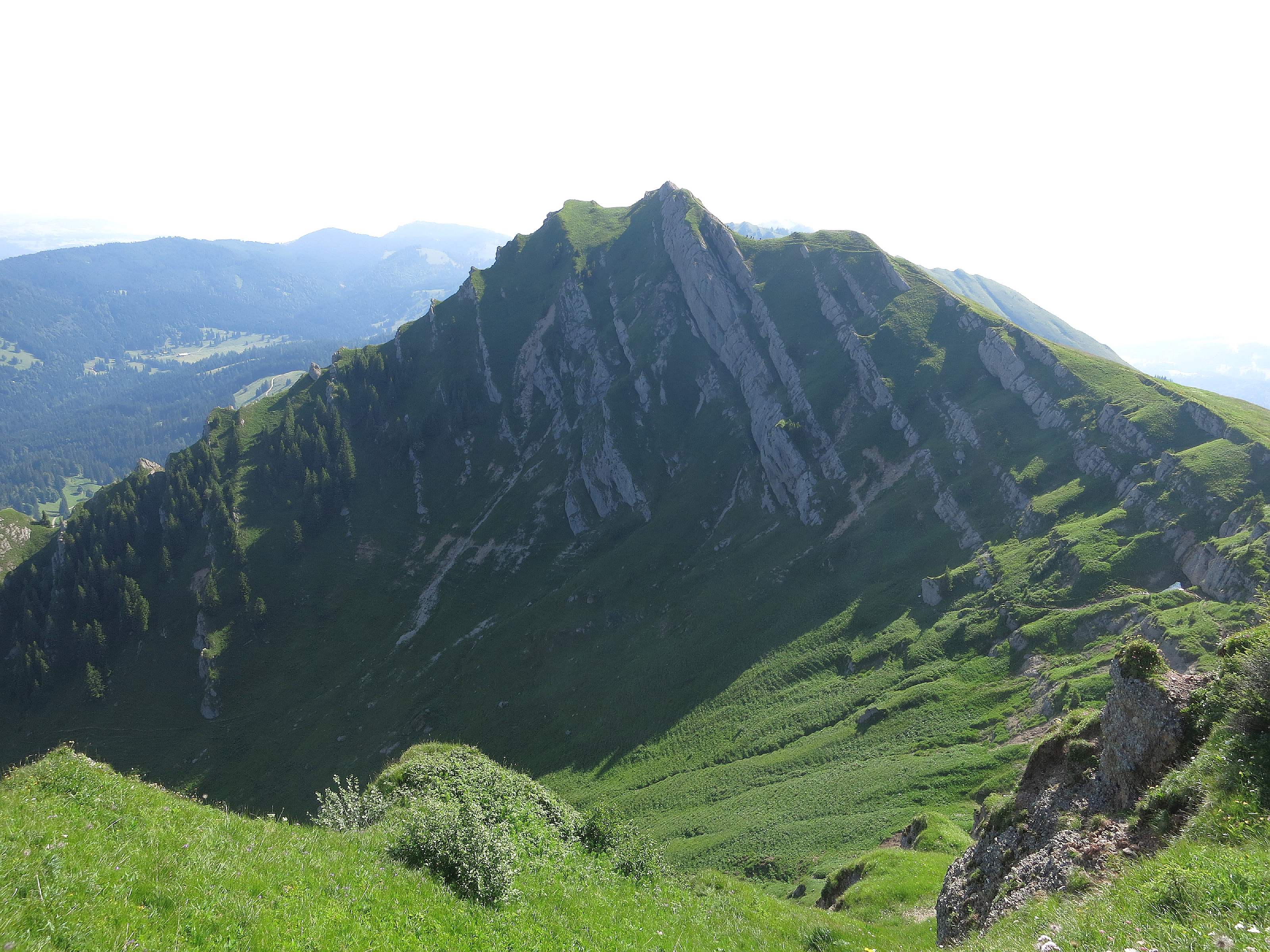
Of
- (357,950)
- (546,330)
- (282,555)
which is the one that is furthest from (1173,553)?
(282,555)

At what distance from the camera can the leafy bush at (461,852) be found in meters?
17.4

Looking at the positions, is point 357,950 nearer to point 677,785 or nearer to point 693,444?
point 677,785

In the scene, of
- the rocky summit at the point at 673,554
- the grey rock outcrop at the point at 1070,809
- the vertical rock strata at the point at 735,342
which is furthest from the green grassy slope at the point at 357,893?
the vertical rock strata at the point at 735,342

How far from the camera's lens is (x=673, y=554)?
114 metres

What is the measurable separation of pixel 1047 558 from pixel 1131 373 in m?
Result: 44.0

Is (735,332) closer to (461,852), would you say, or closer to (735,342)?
(735,342)

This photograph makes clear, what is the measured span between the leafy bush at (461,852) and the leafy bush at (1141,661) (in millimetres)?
24131

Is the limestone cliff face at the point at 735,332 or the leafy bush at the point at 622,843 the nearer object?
the leafy bush at the point at 622,843

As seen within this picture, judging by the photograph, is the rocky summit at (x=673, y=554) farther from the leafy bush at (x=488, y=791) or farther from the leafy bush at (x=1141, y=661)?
the leafy bush at (x=1141, y=661)

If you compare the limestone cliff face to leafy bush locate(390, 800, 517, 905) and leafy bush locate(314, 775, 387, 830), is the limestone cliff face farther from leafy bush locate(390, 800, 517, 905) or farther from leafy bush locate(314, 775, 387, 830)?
leafy bush locate(390, 800, 517, 905)

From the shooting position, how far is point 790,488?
362 feet

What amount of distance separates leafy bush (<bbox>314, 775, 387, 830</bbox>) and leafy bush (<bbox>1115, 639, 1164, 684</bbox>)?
3132 centimetres

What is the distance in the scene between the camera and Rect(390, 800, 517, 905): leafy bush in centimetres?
1741

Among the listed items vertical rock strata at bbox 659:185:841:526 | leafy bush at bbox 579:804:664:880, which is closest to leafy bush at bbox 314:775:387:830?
leafy bush at bbox 579:804:664:880
